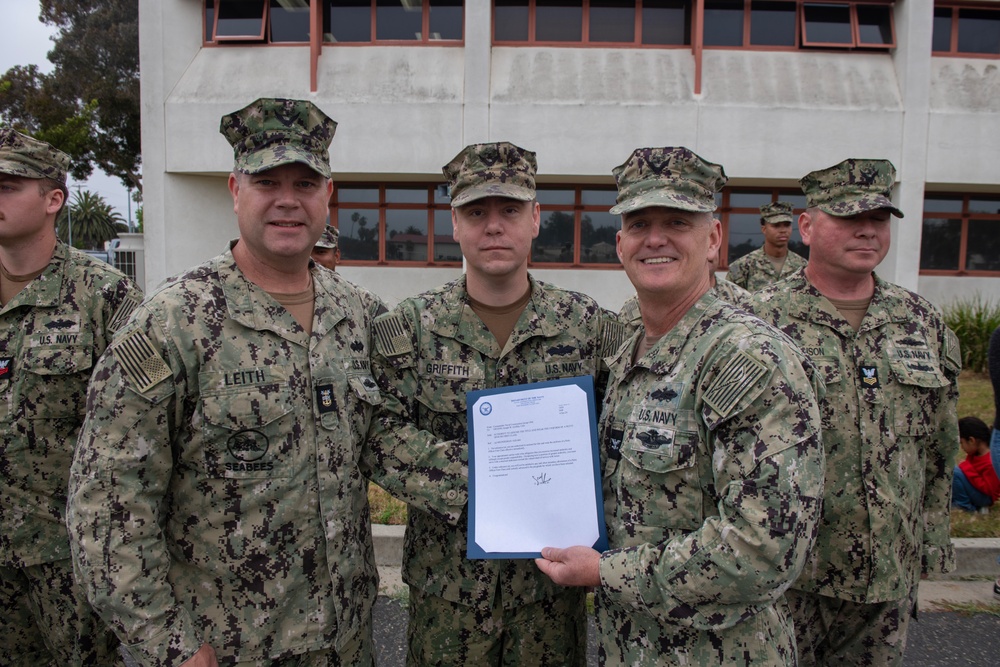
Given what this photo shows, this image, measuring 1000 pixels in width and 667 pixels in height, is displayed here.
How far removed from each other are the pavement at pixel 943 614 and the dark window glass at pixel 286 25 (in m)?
11.8

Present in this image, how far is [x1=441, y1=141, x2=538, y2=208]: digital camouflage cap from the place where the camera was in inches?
104

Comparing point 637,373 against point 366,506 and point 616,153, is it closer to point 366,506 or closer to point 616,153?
point 366,506

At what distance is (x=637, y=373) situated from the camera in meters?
2.09

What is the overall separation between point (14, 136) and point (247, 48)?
38.2ft

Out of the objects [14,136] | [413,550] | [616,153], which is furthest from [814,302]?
[616,153]

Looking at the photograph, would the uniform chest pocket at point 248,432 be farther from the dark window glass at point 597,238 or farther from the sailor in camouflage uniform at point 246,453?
the dark window glass at point 597,238

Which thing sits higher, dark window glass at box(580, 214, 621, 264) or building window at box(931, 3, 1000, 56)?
building window at box(931, 3, 1000, 56)

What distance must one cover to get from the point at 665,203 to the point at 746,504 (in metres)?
0.90

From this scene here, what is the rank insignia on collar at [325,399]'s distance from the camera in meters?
2.25

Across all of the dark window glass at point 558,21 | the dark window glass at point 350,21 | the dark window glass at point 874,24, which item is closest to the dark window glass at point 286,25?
the dark window glass at point 350,21

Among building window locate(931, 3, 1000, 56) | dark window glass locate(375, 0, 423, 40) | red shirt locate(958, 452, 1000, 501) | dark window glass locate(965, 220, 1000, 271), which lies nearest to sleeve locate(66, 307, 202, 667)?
red shirt locate(958, 452, 1000, 501)

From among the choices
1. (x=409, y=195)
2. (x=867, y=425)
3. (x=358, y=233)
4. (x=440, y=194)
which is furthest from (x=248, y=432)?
(x=358, y=233)

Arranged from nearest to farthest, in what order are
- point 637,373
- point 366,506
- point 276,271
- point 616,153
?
1. point 637,373
2. point 276,271
3. point 366,506
4. point 616,153

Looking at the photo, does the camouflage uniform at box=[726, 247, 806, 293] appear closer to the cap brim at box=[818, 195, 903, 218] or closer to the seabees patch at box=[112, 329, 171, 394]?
the cap brim at box=[818, 195, 903, 218]
